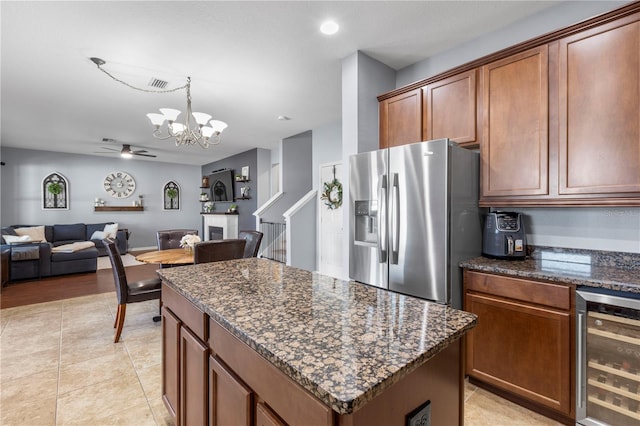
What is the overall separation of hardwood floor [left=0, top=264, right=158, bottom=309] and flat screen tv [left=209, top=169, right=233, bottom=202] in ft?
10.1

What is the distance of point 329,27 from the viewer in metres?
2.44

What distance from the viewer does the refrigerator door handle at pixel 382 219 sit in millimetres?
2367

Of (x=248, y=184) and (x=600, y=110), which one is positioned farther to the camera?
(x=248, y=184)

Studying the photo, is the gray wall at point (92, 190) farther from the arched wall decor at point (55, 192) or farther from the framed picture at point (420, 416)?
the framed picture at point (420, 416)

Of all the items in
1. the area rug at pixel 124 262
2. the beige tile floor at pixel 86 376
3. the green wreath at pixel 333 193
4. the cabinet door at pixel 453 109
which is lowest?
the beige tile floor at pixel 86 376

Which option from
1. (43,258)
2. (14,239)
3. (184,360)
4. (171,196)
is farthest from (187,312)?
(171,196)

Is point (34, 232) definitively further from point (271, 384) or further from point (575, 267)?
point (575, 267)

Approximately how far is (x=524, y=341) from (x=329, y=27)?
106 inches

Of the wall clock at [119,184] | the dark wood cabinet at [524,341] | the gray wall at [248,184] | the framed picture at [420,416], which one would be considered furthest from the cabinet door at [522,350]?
the wall clock at [119,184]

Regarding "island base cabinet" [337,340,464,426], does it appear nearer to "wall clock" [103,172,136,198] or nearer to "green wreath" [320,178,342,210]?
"green wreath" [320,178,342,210]

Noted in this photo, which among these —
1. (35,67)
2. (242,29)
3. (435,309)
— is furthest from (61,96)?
(435,309)

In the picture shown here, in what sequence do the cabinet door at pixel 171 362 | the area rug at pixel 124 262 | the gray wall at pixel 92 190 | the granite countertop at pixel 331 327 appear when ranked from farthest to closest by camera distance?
1. the gray wall at pixel 92 190
2. the area rug at pixel 124 262
3. the cabinet door at pixel 171 362
4. the granite countertop at pixel 331 327

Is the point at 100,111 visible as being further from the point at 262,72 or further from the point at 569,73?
the point at 569,73

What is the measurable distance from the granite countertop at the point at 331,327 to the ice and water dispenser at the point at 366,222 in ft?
3.59
